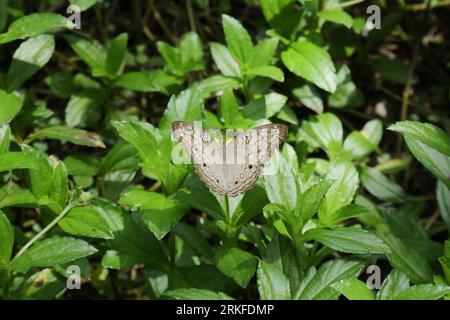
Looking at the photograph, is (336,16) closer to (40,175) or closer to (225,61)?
(225,61)

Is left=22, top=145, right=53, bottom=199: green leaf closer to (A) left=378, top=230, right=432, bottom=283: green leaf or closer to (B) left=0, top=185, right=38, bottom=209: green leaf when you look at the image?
(B) left=0, top=185, right=38, bottom=209: green leaf

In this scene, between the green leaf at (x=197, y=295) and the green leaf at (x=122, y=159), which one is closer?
the green leaf at (x=197, y=295)

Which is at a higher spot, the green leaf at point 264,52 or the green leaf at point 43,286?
the green leaf at point 264,52

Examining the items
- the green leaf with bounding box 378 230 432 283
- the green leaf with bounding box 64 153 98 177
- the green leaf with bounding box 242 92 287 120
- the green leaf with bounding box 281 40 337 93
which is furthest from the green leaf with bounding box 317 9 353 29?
the green leaf with bounding box 64 153 98 177

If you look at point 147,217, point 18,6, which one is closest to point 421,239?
point 147,217

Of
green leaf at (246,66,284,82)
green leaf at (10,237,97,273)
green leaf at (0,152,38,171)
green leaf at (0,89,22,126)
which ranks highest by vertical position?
green leaf at (246,66,284,82)

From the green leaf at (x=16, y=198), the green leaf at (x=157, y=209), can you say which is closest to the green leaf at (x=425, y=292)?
the green leaf at (x=157, y=209)

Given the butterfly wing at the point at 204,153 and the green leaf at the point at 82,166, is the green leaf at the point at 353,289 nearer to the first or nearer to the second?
the butterfly wing at the point at 204,153

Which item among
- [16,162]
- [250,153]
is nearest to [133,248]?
[16,162]
